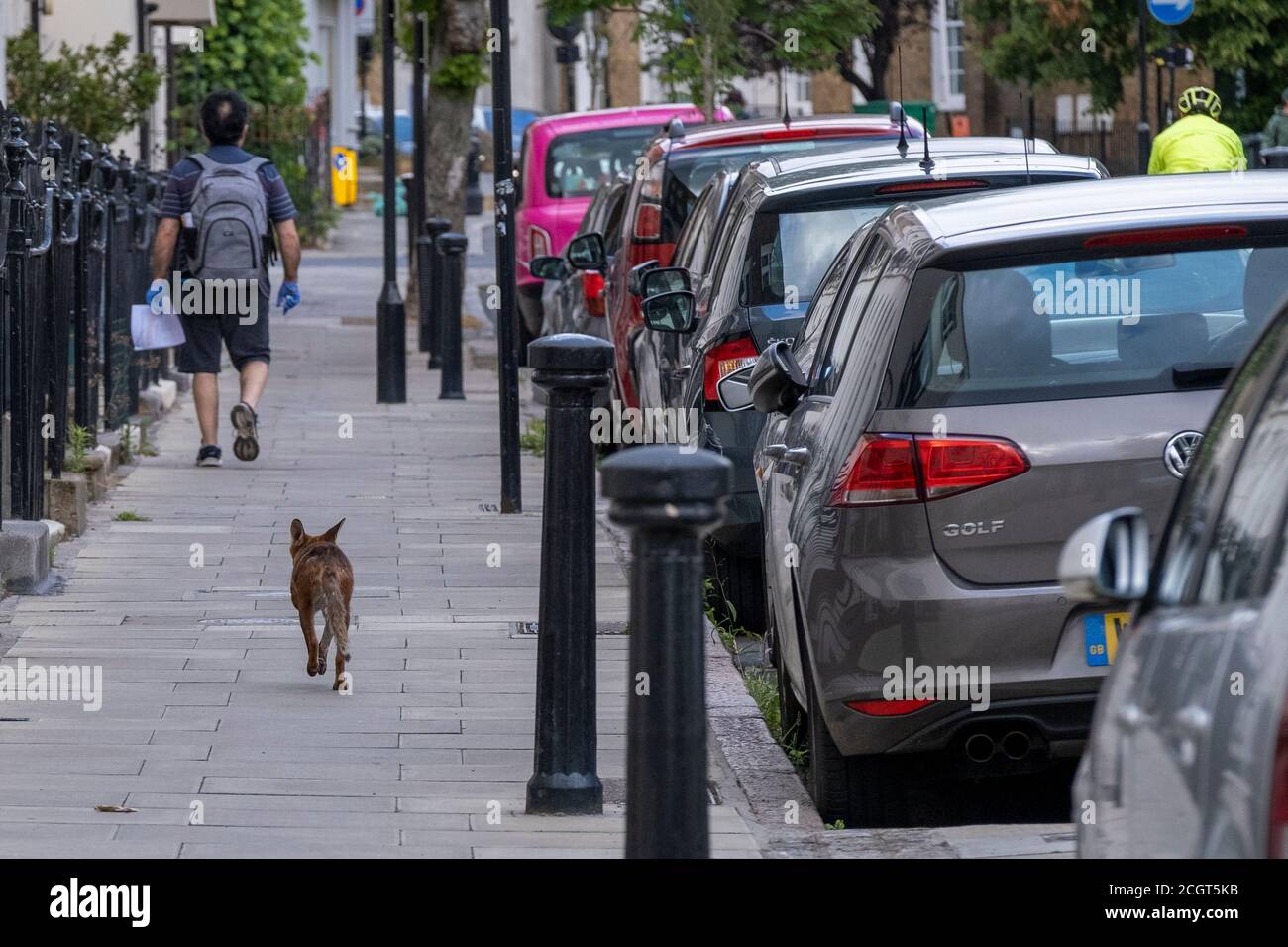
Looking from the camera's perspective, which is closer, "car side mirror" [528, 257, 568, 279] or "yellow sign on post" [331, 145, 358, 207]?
"car side mirror" [528, 257, 568, 279]

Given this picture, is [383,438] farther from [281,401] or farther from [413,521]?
[413,521]

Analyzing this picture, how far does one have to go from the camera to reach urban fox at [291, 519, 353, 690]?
735 cm

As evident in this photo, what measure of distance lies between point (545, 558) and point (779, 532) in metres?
0.83

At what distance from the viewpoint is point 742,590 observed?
8.94 metres

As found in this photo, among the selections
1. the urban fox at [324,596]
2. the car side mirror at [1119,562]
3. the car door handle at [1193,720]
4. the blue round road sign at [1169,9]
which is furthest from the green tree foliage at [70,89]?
the car door handle at [1193,720]

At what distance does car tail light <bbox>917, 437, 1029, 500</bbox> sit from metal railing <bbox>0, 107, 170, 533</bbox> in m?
4.57

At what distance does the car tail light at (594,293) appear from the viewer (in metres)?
14.5

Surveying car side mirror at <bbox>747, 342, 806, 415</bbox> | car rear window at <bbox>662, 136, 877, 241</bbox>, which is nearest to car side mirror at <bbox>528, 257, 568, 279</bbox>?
car rear window at <bbox>662, 136, 877, 241</bbox>

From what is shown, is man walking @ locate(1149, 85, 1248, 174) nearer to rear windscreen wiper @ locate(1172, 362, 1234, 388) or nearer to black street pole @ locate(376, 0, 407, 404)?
black street pole @ locate(376, 0, 407, 404)

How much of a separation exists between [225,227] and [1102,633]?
325 inches

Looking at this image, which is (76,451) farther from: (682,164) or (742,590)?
(742,590)

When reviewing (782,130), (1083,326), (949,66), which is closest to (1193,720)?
(1083,326)

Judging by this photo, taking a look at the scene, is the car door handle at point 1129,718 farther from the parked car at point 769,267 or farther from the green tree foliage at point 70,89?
the green tree foliage at point 70,89

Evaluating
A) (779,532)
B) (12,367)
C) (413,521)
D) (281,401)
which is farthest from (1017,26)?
(779,532)
